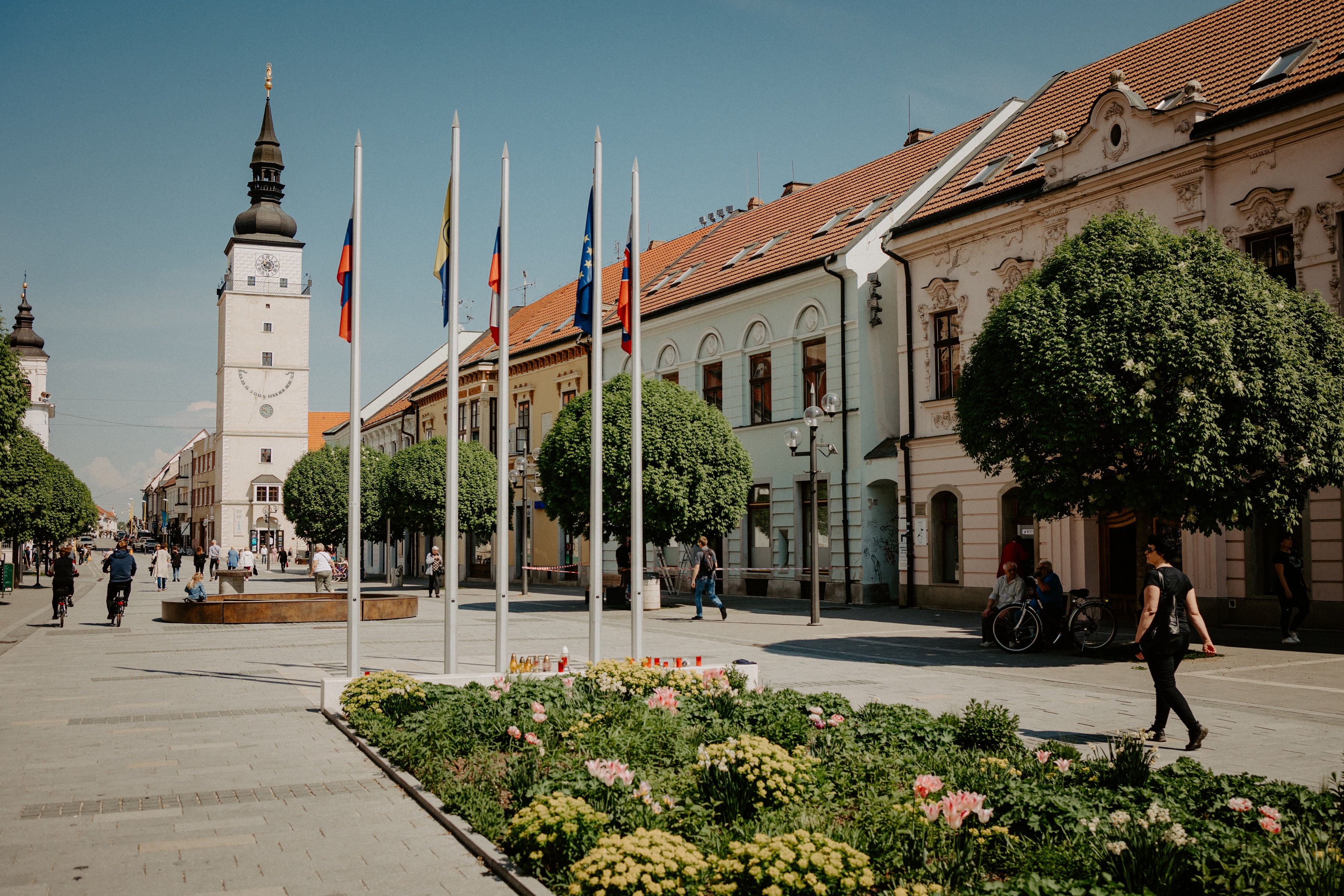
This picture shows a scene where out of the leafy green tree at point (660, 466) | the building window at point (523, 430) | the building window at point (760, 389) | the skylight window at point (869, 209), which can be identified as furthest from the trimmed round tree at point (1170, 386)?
the building window at point (523, 430)

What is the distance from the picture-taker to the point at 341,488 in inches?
2111

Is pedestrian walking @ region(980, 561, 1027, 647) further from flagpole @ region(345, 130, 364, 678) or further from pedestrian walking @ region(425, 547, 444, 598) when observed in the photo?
pedestrian walking @ region(425, 547, 444, 598)

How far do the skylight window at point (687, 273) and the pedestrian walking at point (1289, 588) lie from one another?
24.2 meters

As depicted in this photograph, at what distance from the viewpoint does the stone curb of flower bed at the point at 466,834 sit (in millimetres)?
5500

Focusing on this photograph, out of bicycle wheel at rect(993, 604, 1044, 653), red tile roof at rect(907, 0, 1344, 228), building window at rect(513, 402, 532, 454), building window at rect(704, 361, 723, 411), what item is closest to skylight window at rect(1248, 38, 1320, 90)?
red tile roof at rect(907, 0, 1344, 228)

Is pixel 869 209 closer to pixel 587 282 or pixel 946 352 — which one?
pixel 946 352

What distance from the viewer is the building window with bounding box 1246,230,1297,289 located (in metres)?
18.6

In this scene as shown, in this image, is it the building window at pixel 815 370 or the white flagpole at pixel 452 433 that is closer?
the white flagpole at pixel 452 433

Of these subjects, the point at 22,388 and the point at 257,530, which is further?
the point at 257,530

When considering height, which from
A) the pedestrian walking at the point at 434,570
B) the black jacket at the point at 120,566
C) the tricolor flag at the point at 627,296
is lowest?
the pedestrian walking at the point at 434,570

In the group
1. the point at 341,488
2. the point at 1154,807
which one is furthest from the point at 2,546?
the point at 1154,807

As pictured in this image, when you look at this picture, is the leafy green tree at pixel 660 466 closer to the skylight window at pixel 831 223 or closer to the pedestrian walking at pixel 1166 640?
the skylight window at pixel 831 223

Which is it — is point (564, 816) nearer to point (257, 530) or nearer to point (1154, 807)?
point (1154, 807)

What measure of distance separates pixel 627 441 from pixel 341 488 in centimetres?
3084
